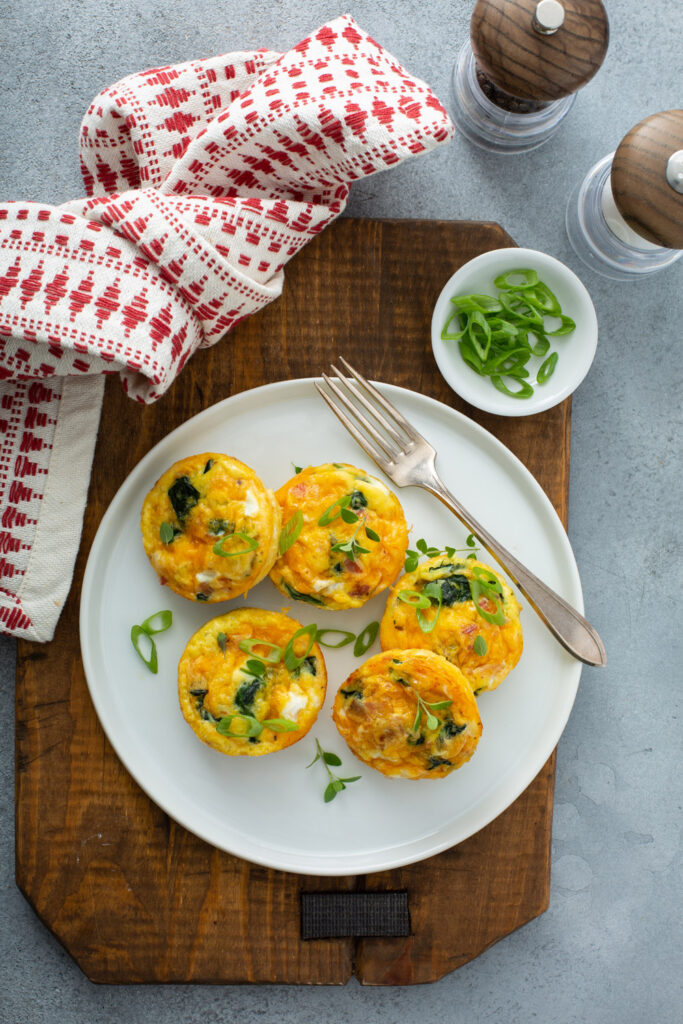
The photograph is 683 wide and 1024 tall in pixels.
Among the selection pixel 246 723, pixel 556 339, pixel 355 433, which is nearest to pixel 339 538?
pixel 355 433

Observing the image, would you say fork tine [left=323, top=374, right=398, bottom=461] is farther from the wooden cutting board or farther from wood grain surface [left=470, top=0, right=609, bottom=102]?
wood grain surface [left=470, top=0, right=609, bottom=102]

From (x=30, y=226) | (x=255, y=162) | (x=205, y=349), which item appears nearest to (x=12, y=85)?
(x=30, y=226)

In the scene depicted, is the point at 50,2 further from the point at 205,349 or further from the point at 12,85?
the point at 205,349

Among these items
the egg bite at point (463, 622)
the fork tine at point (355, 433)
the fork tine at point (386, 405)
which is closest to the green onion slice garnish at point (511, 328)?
the fork tine at point (386, 405)

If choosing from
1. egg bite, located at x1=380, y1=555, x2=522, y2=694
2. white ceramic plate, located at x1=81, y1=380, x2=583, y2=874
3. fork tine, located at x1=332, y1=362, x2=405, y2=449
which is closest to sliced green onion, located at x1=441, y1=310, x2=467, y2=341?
white ceramic plate, located at x1=81, y1=380, x2=583, y2=874

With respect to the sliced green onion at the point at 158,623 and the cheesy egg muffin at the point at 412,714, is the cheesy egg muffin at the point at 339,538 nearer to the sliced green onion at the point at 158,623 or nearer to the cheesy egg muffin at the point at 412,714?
the cheesy egg muffin at the point at 412,714

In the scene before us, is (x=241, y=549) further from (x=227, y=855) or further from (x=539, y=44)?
(x=539, y=44)
